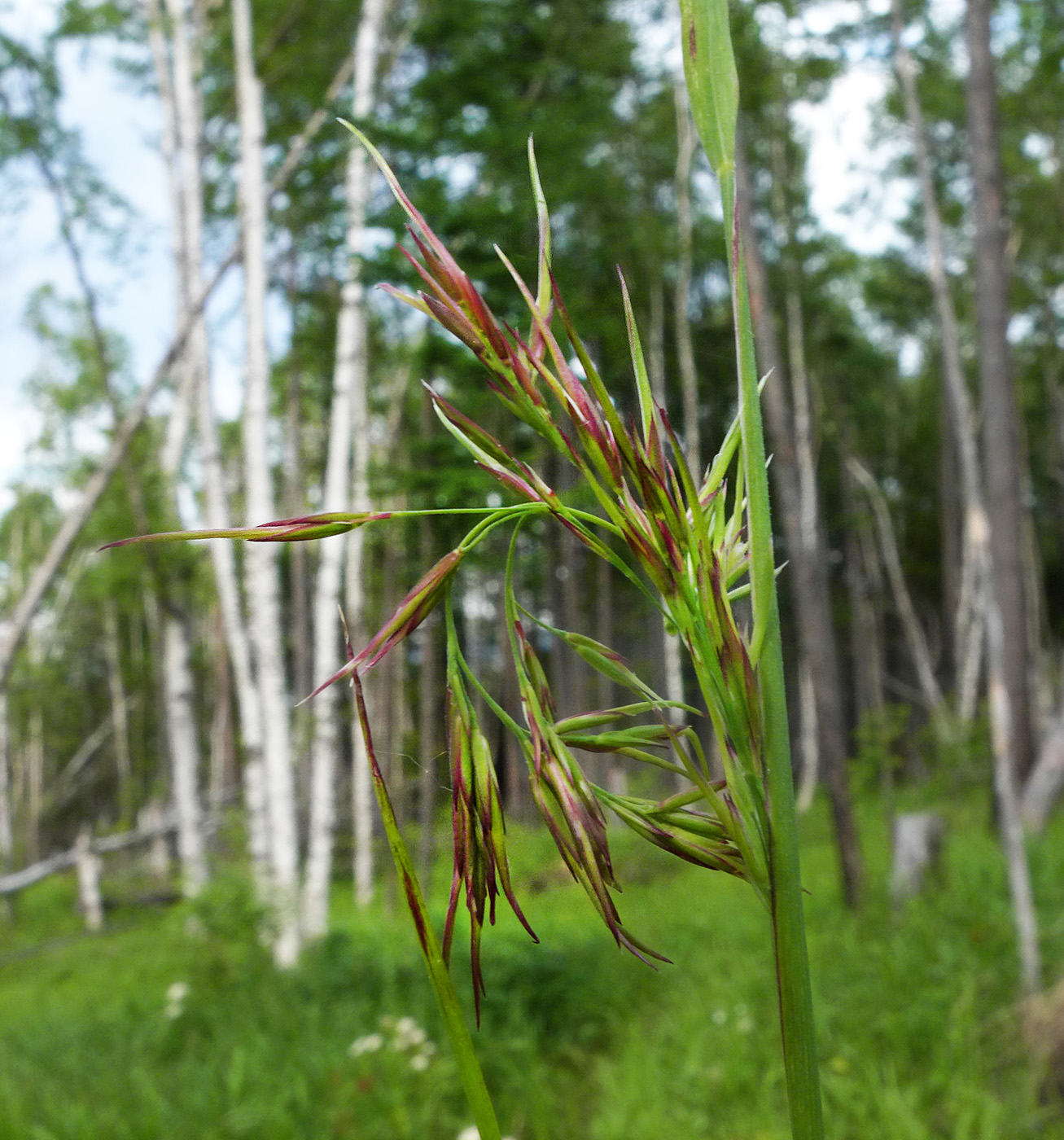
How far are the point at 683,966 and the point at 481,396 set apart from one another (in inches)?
148

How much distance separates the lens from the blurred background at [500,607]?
369 cm

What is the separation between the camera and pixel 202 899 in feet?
20.2

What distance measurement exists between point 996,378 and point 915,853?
3.45m

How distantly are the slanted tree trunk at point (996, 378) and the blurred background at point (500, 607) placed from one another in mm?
33

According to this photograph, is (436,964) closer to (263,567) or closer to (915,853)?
(915,853)

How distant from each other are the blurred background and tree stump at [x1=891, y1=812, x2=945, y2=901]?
0.08ft

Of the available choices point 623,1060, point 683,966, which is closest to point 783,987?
point 623,1060

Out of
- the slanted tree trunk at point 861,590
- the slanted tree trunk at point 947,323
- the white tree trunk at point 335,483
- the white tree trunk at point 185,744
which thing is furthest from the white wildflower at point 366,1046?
the slanted tree trunk at point 861,590

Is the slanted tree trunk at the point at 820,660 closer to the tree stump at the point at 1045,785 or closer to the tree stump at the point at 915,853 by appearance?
the tree stump at the point at 915,853

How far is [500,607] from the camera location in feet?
20.5

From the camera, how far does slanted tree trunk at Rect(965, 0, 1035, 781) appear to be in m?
6.52

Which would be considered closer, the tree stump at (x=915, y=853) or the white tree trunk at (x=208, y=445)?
the tree stump at (x=915, y=853)

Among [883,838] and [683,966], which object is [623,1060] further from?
[883,838]

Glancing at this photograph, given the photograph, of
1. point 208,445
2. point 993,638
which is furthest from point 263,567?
point 993,638
